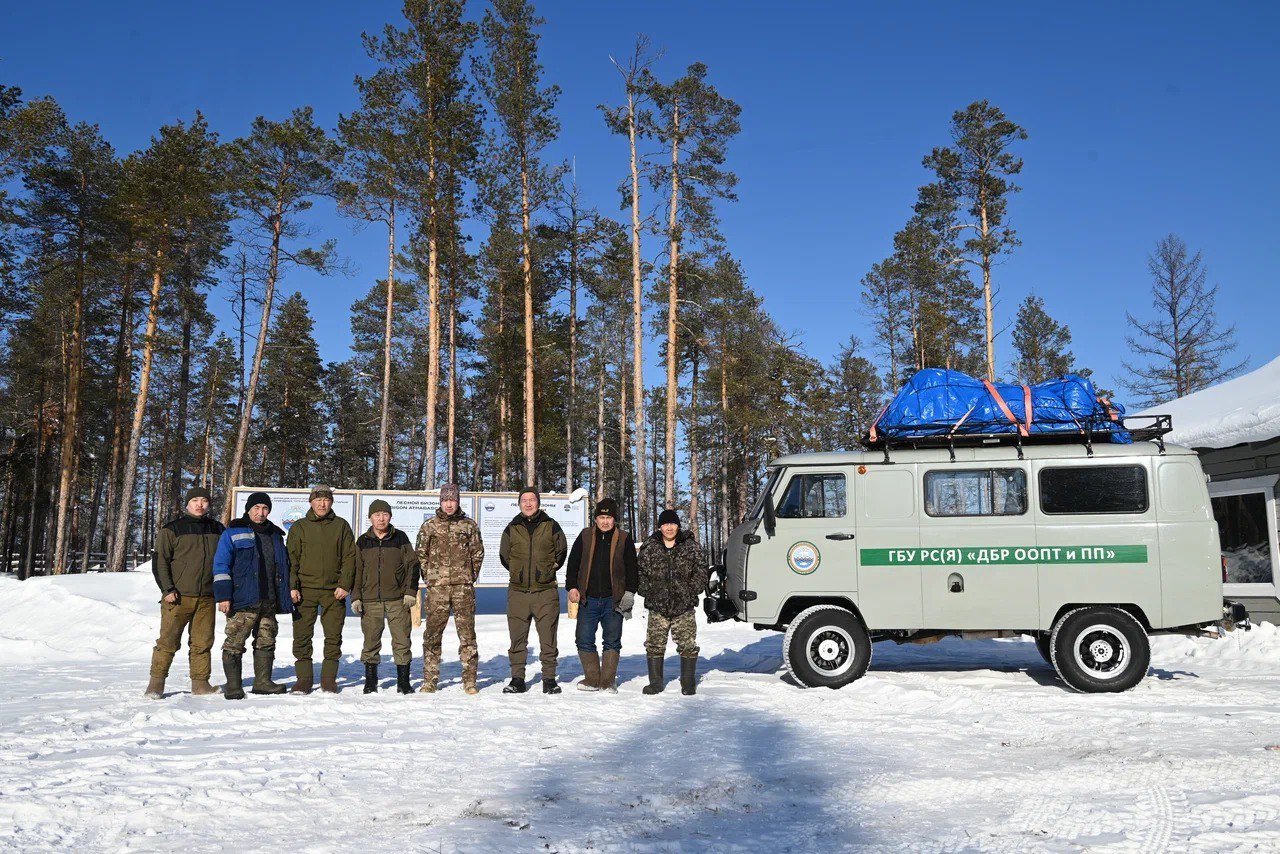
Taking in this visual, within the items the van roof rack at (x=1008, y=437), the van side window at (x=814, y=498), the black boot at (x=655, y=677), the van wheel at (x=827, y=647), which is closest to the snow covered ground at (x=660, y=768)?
the black boot at (x=655, y=677)

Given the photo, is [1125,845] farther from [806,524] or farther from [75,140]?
[75,140]

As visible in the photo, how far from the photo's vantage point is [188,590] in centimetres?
802

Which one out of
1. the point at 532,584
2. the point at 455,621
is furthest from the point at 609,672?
the point at 455,621

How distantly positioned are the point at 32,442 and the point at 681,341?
29592 mm

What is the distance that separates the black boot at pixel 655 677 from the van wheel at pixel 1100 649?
3.94m

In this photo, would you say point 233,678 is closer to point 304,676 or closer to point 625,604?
point 304,676

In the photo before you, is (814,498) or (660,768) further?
(814,498)

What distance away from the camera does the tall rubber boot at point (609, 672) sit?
8672 millimetres

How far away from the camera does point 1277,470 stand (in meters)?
13.2

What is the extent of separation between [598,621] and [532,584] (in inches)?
31.9

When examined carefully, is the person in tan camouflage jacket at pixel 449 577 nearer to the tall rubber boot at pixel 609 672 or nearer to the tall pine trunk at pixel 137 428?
the tall rubber boot at pixel 609 672

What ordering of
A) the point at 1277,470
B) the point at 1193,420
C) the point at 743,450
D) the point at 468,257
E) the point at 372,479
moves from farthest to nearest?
1. the point at 372,479
2. the point at 743,450
3. the point at 468,257
4. the point at 1193,420
5. the point at 1277,470

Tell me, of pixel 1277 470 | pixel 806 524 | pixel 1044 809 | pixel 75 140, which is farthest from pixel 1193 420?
pixel 75 140

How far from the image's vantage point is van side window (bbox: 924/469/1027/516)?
8.73 meters
